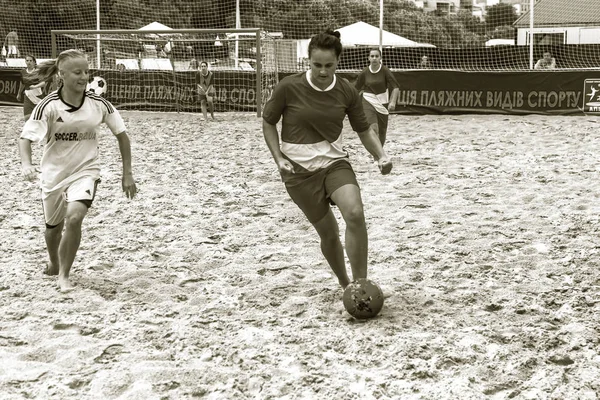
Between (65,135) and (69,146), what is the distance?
0.26 ft

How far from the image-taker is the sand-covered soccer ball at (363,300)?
4.55 m

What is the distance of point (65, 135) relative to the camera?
5285mm

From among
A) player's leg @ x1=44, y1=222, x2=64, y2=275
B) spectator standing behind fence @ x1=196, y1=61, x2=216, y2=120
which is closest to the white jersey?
player's leg @ x1=44, y1=222, x2=64, y2=275

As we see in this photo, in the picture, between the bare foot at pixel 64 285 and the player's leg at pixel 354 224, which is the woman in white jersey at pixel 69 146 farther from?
the player's leg at pixel 354 224

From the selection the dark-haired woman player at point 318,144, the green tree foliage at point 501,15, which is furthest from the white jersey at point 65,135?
the green tree foliage at point 501,15

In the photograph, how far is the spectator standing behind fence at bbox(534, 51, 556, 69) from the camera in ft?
60.5

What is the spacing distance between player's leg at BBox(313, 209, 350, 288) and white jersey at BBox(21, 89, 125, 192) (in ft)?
5.05

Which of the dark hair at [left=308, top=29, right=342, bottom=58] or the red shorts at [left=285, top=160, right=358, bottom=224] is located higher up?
the dark hair at [left=308, top=29, right=342, bottom=58]

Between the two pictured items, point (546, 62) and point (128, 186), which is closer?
point (128, 186)

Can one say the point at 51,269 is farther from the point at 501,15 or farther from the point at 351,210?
the point at 501,15

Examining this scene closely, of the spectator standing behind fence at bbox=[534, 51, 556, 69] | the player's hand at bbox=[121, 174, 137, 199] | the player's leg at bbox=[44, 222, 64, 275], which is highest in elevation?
the spectator standing behind fence at bbox=[534, 51, 556, 69]

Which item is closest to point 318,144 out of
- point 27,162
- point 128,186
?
point 128,186

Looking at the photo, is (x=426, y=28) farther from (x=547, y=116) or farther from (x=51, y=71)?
(x=51, y=71)

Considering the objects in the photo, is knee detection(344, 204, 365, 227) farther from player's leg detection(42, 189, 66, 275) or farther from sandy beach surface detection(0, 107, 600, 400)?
player's leg detection(42, 189, 66, 275)
